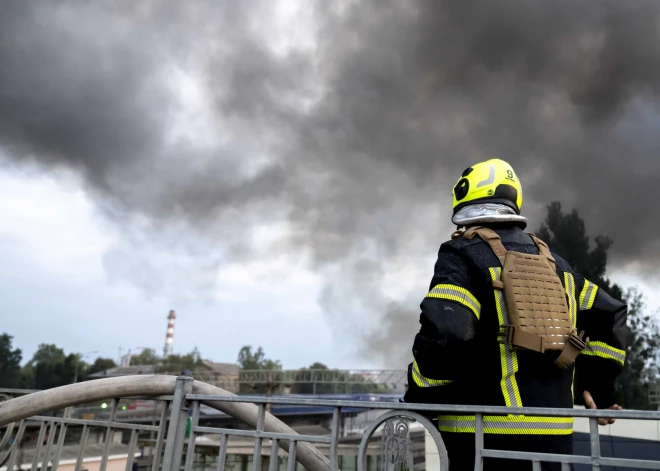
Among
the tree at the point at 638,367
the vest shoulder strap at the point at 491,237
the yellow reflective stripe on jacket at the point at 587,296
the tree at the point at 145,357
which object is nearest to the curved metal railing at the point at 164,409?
the vest shoulder strap at the point at 491,237

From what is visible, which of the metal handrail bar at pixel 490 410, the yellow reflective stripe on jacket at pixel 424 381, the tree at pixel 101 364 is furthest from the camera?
the tree at pixel 101 364

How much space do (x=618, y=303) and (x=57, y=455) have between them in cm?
335

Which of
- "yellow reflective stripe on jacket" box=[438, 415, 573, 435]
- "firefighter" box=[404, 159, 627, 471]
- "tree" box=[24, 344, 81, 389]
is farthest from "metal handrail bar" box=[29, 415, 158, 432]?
"tree" box=[24, 344, 81, 389]

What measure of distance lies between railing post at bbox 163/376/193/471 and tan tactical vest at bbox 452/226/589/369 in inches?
62.3

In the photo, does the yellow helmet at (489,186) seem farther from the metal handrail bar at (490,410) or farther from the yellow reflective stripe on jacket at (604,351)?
the metal handrail bar at (490,410)

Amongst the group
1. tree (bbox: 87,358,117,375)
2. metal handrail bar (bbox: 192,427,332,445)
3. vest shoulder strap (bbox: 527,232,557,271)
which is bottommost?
metal handrail bar (bbox: 192,427,332,445)

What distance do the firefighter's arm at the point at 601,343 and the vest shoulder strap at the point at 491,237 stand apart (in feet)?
1.90

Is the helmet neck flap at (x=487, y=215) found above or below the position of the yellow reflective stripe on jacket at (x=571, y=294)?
above

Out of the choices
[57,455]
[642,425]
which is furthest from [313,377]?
[57,455]

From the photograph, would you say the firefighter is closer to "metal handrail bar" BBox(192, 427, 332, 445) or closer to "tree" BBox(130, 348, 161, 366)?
"metal handrail bar" BBox(192, 427, 332, 445)

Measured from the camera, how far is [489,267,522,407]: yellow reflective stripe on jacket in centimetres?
208

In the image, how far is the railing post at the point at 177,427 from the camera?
8.20 ft

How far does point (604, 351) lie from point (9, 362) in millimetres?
91664

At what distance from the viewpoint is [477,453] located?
5.81ft
